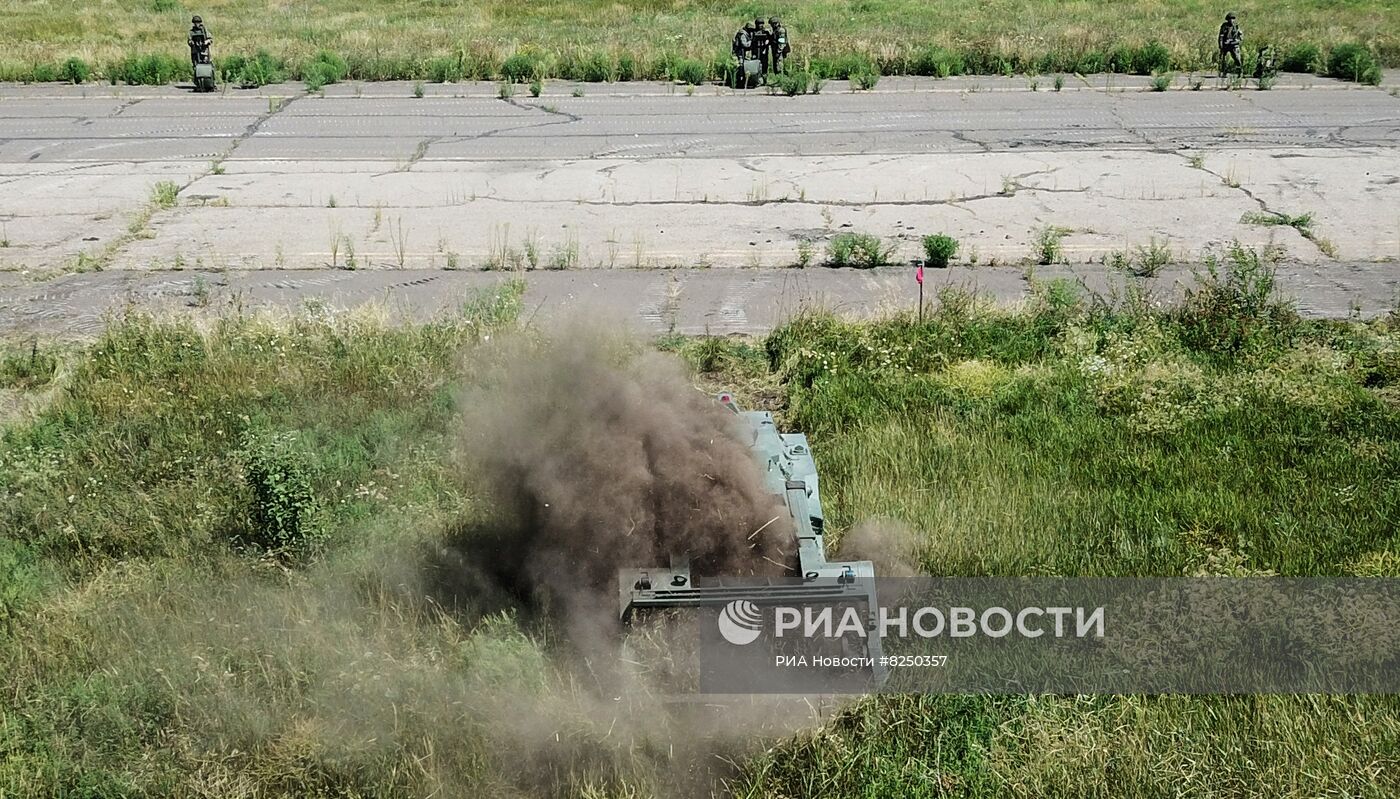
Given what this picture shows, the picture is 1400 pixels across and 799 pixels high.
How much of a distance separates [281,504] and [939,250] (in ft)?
24.6

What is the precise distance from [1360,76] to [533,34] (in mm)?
18296

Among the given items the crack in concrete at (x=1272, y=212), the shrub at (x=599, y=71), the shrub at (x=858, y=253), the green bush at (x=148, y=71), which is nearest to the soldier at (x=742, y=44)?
the shrub at (x=599, y=71)

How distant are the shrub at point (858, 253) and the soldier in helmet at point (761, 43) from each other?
1275 centimetres

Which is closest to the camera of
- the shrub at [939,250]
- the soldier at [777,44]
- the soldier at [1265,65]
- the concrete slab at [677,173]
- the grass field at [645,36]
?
the shrub at [939,250]

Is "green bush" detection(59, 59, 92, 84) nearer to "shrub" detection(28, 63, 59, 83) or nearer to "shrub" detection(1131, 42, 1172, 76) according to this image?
"shrub" detection(28, 63, 59, 83)

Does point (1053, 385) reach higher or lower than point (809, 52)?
lower

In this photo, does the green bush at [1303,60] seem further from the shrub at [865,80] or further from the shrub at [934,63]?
the shrub at [865,80]

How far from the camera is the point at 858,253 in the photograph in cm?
1312

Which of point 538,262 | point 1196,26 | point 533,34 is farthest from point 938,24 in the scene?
point 538,262

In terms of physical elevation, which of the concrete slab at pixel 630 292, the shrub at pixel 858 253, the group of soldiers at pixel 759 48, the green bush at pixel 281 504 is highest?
the group of soldiers at pixel 759 48

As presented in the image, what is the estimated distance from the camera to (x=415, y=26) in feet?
111

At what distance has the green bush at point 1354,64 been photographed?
24.3 meters

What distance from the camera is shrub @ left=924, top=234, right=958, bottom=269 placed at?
41.9 ft

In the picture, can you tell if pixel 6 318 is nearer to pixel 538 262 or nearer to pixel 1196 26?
pixel 538 262
